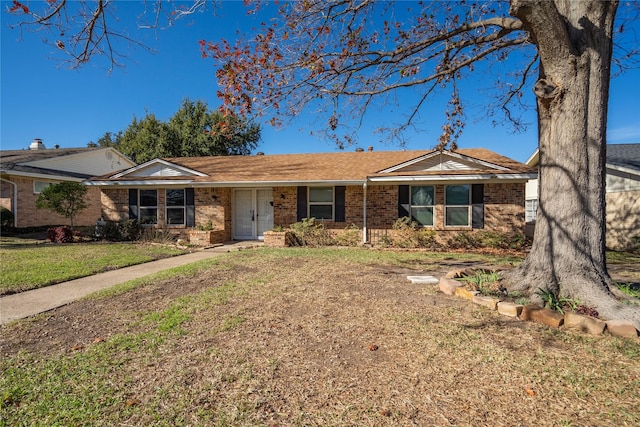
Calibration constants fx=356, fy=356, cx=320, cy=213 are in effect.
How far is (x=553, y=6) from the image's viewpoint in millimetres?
4438

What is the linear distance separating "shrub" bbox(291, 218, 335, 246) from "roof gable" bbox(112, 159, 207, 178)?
190 inches

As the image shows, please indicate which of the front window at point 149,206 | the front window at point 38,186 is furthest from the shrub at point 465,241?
the front window at point 38,186

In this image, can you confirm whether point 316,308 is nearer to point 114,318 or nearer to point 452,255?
point 114,318

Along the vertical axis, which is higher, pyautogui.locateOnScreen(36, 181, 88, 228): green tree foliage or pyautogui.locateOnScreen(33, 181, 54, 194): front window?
pyautogui.locateOnScreen(33, 181, 54, 194): front window

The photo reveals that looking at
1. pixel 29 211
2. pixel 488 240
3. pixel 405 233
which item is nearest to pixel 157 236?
pixel 29 211

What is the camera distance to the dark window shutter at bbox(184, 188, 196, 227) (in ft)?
46.3

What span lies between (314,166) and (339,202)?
2.43 meters

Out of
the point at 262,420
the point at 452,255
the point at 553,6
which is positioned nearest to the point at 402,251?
the point at 452,255

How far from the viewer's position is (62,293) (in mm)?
5711

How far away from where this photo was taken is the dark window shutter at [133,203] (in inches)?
572

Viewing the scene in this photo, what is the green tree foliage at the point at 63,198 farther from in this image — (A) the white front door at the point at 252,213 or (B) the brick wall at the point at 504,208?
(B) the brick wall at the point at 504,208

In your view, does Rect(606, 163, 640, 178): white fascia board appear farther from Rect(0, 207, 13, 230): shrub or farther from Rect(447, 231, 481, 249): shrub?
Rect(0, 207, 13, 230): shrub

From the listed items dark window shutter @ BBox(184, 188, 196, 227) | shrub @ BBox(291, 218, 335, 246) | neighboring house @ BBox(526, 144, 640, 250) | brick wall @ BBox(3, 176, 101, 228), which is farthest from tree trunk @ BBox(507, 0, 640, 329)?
brick wall @ BBox(3, 176, 101, 228)

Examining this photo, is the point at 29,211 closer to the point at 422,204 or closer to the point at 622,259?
the point at 422,204
